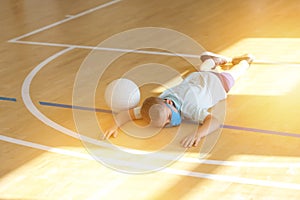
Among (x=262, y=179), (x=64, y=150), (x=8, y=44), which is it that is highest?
(x=8, y=44)

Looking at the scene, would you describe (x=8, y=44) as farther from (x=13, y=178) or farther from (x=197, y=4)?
(x=13, y=178)

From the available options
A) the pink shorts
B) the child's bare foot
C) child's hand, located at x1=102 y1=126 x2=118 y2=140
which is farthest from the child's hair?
the child's bare foot

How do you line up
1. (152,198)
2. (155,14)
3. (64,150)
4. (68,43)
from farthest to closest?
(155,14)
(68,43)
(64,150)
(152,198)

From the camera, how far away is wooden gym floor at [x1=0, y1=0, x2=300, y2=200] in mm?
2748

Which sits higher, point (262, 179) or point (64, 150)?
point (64, 150)

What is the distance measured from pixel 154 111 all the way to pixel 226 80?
71 centimetres

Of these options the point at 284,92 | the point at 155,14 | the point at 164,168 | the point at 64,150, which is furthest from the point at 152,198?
the point at 155,14

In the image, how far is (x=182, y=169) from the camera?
286 centimetres

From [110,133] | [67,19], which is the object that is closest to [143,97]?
[110,133]

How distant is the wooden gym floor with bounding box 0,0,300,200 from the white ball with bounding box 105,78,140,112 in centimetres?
9

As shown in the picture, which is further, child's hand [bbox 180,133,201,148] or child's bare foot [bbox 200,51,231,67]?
child's bare foot [bbox 200,51,231,67]

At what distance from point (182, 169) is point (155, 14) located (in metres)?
3.17

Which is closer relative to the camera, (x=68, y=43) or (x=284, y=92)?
(x=284, y=92)

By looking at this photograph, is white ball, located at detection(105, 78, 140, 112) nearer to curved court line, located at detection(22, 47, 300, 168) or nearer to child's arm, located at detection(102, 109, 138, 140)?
child's arm, located at detection(102, 109, 138, 140)
